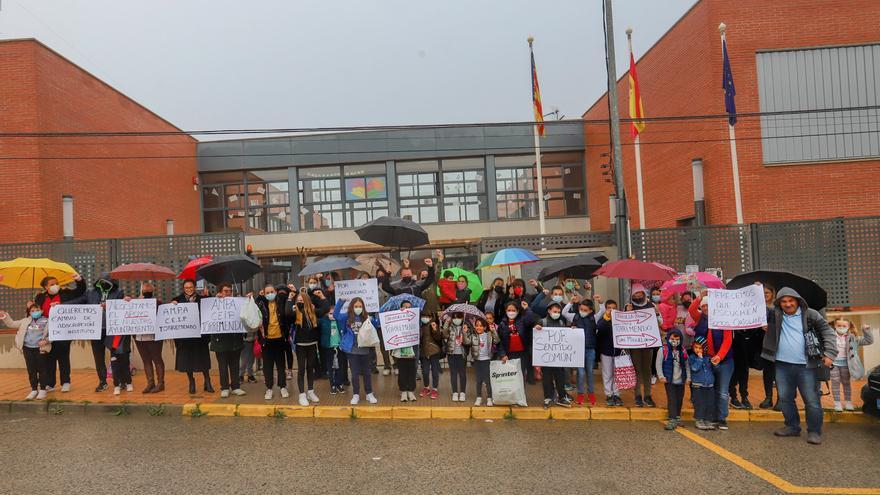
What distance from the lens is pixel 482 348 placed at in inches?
333

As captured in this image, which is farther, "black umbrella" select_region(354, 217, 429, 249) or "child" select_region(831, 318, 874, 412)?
"black umbrella" select_region(354, 217, 429, 249)

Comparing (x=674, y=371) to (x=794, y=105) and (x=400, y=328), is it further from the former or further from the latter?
(x=794, y=105)

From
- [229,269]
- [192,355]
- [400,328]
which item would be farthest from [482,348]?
[192,355]

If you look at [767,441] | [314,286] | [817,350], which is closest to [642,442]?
[767,441]

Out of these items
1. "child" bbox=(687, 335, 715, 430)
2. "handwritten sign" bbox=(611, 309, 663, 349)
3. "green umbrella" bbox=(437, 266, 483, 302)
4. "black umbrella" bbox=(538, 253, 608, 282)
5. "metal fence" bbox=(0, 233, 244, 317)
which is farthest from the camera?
"metal fence" bbox=(0, 233, 244, 317)

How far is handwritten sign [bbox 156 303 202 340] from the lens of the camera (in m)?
9.27

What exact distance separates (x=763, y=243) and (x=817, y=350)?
5286mm

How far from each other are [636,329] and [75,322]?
912 cm

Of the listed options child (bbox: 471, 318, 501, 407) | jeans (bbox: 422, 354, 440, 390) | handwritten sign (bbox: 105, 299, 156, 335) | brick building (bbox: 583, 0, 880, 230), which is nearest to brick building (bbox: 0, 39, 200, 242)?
handwritten sign (bbox: 105, 299, 156, 335)

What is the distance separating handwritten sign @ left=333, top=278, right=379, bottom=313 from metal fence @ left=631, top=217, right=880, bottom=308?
566 cm

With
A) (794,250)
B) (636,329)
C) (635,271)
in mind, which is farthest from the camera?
(794,250)

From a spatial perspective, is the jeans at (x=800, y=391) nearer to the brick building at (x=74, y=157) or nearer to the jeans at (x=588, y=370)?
the jeans at (x=588, y=370)

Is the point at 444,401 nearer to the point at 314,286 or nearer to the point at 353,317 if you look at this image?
the point at 353,317

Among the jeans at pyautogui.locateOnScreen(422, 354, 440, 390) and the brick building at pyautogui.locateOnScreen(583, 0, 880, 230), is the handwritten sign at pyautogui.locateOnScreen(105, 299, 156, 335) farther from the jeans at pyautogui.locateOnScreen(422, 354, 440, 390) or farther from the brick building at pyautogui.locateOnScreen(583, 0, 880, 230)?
the brick building at pyautogui.locateOnScreen(583, 0, 880, 230)
